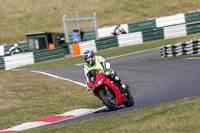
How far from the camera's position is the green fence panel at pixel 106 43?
110ft

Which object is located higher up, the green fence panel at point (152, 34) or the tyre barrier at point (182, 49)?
the green fence panel at point (152, 34)

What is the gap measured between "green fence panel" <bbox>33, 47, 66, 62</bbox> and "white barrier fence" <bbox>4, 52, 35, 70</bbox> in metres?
0.50

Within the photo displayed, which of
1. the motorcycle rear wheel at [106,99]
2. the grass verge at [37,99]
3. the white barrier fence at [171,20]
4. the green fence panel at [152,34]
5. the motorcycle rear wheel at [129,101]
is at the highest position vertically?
the white barrier fence at [171,20]

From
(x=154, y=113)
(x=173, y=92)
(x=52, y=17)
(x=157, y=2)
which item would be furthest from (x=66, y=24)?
(x=154, y=113)

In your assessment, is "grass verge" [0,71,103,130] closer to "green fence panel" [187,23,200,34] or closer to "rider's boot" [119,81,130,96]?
"rider's boot" [119,81,130,96]

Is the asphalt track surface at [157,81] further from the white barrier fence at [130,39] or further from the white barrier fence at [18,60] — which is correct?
the white barrier fence at [130,39]

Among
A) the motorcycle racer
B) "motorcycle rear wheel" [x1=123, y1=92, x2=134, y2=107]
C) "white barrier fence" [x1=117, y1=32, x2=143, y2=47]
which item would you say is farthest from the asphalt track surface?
"white barrier fence" [x1=117, y1=32, x2=143, y2=47]

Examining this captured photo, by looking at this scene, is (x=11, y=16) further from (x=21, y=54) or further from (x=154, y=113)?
(x=154, y=113)

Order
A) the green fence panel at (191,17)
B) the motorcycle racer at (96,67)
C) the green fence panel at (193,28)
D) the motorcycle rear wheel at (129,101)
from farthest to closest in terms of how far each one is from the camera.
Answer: the green fence panel at (191,17)
the green fence panel at (193,28)
the motorcycle rear wheel at (129,101)
the motorcycle racer at (96,67)

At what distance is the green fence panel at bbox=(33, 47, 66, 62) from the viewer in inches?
1305

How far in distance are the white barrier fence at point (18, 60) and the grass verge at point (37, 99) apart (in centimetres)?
1358

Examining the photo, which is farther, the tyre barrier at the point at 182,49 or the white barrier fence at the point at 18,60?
the white barrier fence at the point at 18,60

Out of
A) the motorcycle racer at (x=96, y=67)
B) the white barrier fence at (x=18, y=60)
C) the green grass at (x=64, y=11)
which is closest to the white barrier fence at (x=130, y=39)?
the white barrier fence at (x=18, y=60)

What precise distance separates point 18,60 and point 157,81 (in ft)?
62.8
